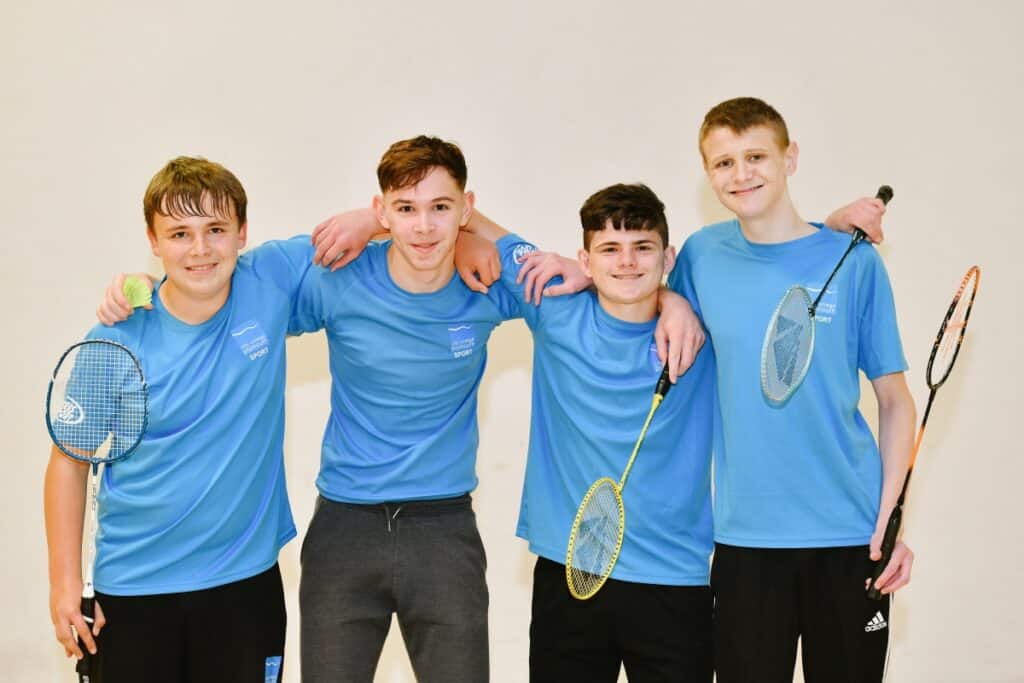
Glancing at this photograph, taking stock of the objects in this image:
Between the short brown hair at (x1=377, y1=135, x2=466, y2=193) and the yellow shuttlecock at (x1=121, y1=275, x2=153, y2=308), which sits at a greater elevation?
the short brown hair at (x1=377, y1=135, x2=466, y2=193)

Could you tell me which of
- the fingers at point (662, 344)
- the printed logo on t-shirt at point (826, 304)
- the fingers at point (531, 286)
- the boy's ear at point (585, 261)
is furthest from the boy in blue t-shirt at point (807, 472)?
the fingers at point (531, 286)

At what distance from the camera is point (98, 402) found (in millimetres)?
2924

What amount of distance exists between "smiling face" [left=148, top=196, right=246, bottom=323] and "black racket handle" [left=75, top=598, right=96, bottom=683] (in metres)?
0.81

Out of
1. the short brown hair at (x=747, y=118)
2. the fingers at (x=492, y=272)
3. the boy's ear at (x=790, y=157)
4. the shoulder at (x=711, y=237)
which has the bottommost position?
the fingers at (x=492, y=272)

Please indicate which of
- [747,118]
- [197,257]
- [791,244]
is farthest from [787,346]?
[197,257]

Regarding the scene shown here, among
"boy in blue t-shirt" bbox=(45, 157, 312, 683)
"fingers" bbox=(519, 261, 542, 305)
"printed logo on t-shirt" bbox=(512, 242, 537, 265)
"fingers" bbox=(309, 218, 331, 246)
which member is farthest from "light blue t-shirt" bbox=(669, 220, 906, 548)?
"boy in blue t-shirt" bbox=(45, 157, 312, 683)

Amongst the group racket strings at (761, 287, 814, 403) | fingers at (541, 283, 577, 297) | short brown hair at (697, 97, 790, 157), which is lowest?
racket strings at (761, 287, 814, 403)

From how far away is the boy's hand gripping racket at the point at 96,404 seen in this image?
2910 millimetres

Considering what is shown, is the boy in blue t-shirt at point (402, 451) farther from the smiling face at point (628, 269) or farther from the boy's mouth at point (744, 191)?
the boy's mouth at point (744, 191)

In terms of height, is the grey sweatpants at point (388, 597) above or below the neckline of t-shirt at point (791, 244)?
below

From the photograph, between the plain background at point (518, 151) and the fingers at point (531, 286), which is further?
the plain background at point (518, 151)

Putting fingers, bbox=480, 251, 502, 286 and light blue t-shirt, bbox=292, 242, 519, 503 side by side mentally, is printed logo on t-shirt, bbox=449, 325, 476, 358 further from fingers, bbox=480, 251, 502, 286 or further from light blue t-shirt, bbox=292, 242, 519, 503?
fingers, bbox=480, 251, 502, 286

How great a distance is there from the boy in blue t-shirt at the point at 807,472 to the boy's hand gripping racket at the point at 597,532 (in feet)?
0.86

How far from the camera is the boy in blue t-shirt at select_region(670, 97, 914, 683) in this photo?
299 cm
